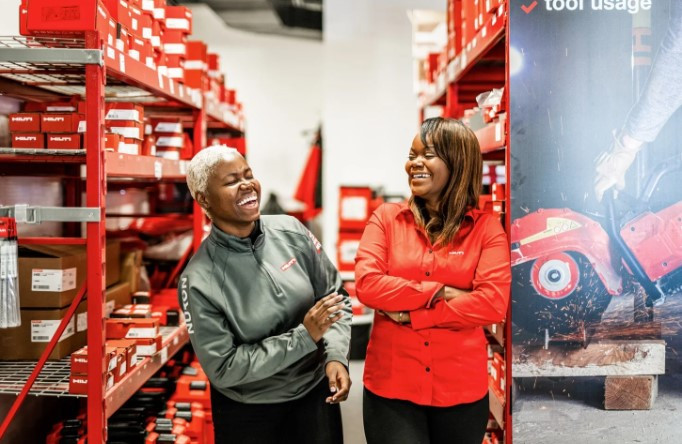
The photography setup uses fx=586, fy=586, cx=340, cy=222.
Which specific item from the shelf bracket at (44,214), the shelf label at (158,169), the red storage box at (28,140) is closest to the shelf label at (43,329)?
the shelf bracket at (44,214)

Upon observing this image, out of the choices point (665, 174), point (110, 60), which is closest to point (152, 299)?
point (110, 60)

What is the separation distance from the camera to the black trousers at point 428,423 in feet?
6.90

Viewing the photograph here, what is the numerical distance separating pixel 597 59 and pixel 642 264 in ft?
2.70

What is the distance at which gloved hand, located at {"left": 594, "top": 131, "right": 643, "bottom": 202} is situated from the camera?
2275 mm

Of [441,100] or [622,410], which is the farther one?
[441,100]

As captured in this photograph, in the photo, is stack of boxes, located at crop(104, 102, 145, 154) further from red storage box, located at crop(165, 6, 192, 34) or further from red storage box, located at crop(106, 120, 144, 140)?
red storage box, located at crop(165, 6, 192, 34)

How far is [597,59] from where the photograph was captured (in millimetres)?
2264

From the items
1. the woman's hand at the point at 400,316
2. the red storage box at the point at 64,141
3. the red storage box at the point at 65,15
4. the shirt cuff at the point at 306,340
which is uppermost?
the red storage box at the point at 65,15

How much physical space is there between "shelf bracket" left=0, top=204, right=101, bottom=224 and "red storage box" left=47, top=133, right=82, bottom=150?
1.08 feet

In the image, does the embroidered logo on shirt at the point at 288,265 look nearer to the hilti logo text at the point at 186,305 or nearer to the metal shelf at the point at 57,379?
the hilti logo text at the point at 186,305

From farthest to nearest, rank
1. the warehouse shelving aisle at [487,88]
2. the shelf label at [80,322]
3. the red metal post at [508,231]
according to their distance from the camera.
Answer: the shelf label at [80,322]
the warehouse shelving aisle at [487,88]
the red metal post at [508,231]

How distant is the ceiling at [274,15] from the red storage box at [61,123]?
471 cm

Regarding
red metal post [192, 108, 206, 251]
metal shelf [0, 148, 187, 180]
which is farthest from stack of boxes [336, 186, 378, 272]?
metal shelf [0, 148, 187, 180]

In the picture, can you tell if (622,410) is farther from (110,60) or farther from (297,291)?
(110,60)
